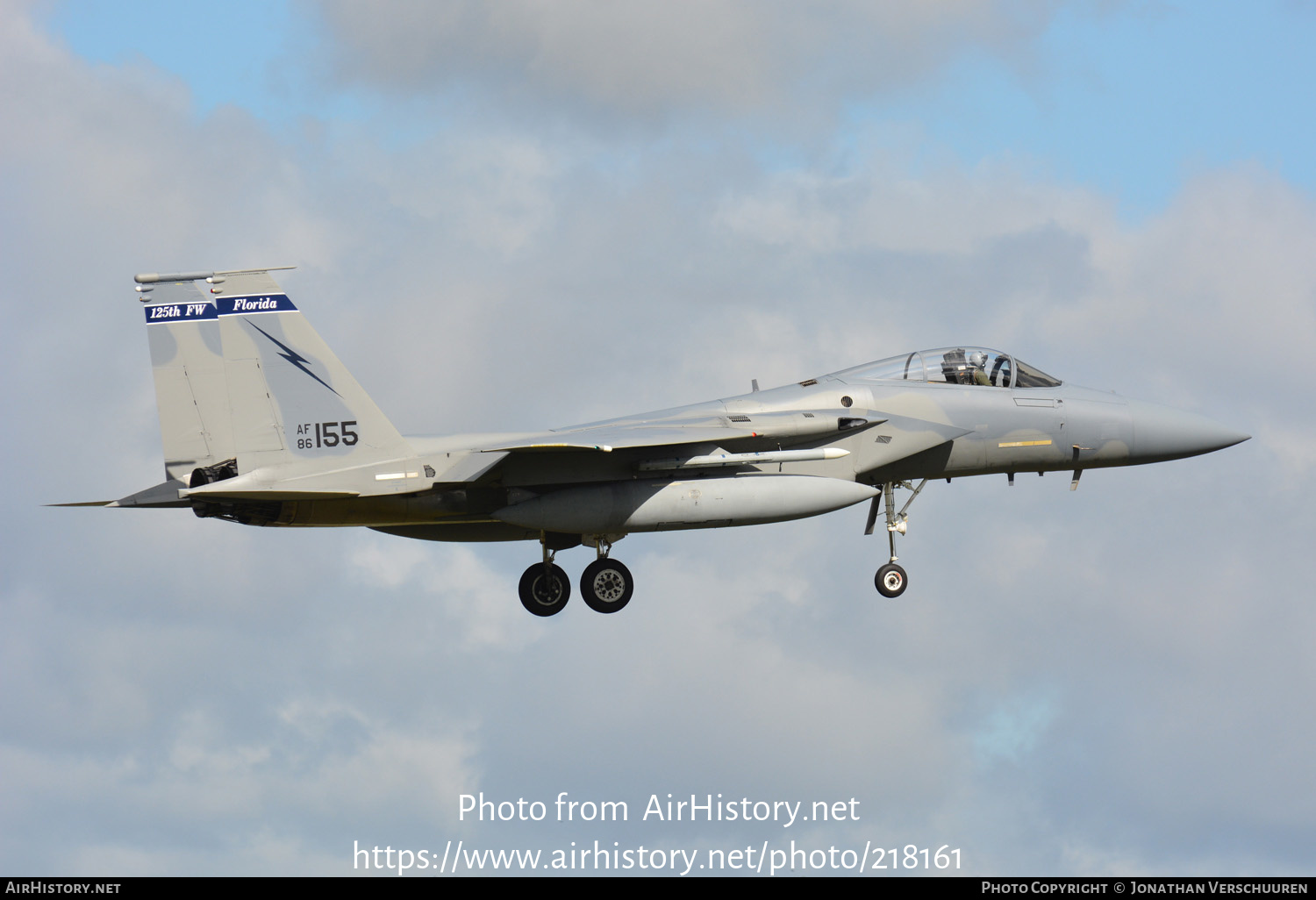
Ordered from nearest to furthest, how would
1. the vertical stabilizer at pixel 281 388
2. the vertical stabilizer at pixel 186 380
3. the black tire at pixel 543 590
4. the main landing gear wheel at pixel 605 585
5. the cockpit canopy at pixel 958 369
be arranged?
the vertical stabilizer at pixel 186 380
the vertical stabilizer at pixel 281 388
the main landing gear wheel at pixel 605 585
the black tire at pixel 543 590
the cockpit canopy at pixel 958 369

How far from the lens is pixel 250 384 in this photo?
23.3m

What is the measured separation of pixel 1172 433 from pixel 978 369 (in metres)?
3.34

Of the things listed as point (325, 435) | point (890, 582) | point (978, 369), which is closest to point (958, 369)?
point (978, 369)

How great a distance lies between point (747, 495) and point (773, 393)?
208 cm

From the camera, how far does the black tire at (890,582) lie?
2641cm

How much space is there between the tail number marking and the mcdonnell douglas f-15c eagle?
1.0 inches

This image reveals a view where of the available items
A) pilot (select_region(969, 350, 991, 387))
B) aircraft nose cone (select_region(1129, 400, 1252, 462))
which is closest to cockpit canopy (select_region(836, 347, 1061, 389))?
pilot (select_region(969, 350, 991, 387))

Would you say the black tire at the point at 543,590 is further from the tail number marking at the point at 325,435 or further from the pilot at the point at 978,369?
the pilot at the point at 978,369

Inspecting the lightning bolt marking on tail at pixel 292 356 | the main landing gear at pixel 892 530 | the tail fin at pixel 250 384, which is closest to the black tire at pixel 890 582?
the main landing gear at pixel 892 530

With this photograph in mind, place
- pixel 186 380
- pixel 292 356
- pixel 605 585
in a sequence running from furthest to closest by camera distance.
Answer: pixel 605 585 < pixel 292 356 < pixel 186 380

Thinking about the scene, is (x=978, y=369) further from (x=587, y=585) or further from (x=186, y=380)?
(x=186, y=380)

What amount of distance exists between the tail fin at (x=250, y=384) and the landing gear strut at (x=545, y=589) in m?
3.51

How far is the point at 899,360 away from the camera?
87.6 ft

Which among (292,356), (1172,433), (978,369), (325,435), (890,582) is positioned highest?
(292,356)
